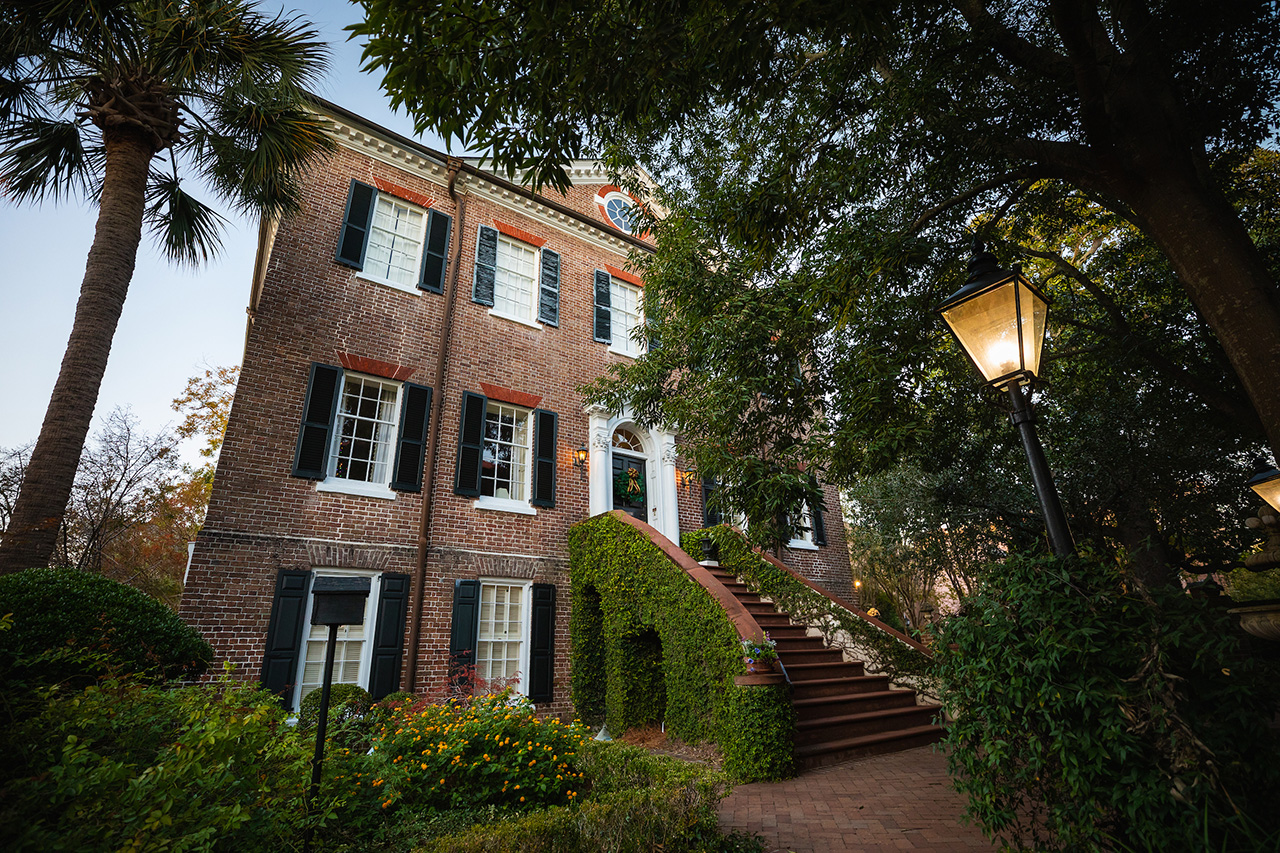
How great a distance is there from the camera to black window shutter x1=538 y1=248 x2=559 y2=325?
11.4 metres

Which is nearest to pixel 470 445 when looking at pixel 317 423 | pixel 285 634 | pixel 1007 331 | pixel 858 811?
pixel 317 423

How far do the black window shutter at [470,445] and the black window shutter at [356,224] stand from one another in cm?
297

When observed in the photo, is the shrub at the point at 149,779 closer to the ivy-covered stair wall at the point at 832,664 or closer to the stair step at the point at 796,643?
the ivy-covered stair wall at the point at 832,664

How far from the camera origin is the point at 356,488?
838cm

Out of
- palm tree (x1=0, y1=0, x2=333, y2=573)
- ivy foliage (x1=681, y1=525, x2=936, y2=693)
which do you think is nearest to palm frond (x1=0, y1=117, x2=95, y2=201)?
palm tree (x1=0, y1=0, x2=333, y2=573)

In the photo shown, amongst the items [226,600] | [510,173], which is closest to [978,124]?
[510,173]

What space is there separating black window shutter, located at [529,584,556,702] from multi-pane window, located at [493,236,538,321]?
5.44 m

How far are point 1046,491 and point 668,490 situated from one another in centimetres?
900

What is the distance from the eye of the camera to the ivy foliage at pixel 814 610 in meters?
8.32

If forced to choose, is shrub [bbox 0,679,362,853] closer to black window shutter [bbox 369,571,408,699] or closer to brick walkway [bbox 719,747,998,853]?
brick walkway [bbox 719,747,998,853]

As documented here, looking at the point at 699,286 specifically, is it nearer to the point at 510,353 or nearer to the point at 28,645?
the point at 510,353

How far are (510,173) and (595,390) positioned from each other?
6.96m

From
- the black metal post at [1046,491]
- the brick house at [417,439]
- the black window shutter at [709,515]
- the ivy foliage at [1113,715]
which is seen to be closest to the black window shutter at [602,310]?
the brick house at [417,439]

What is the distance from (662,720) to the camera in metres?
8.91
